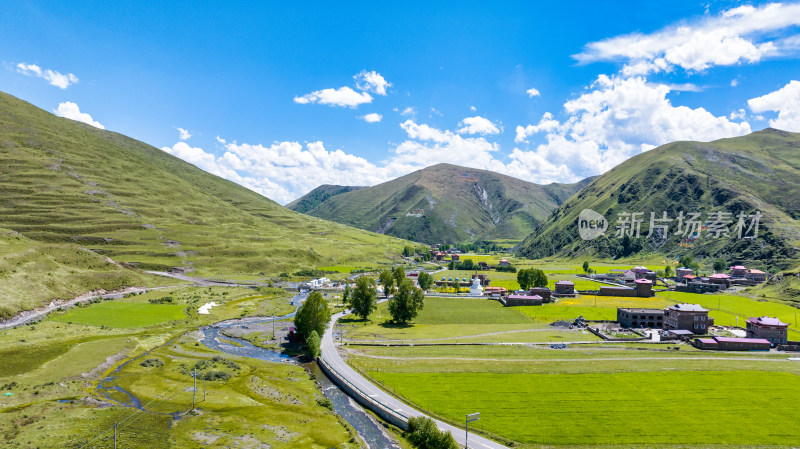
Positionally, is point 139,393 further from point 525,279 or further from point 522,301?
point 525,279

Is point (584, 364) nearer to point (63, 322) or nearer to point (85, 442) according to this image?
point (85, 442)

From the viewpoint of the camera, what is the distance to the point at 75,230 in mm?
192875

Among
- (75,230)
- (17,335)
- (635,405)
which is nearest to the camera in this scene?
(635,405)

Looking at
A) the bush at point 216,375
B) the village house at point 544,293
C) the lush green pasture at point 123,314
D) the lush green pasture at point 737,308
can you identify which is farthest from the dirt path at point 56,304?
the lush green pasture at point 737,308

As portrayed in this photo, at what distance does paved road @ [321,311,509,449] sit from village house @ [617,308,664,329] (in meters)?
83.0

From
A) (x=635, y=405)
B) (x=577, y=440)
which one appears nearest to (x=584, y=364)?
(x=635, y=405)

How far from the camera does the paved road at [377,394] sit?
4952cm

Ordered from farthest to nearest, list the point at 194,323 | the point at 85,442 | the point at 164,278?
the point at 164,278 → the point at 194,323 → the point at 85,442

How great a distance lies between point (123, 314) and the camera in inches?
4434

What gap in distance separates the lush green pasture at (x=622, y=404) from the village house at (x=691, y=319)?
3479cm

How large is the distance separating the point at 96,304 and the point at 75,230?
97769 mm

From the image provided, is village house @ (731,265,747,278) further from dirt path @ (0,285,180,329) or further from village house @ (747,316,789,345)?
dirt path @ (0,285,180,329)

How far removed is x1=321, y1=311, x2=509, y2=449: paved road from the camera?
49.5 meters

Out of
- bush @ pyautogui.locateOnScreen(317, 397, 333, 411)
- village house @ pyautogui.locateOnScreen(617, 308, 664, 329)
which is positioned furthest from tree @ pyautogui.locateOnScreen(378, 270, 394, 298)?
bush @ pyautogui.locateOnScreen(317, 397, 333, 411)
